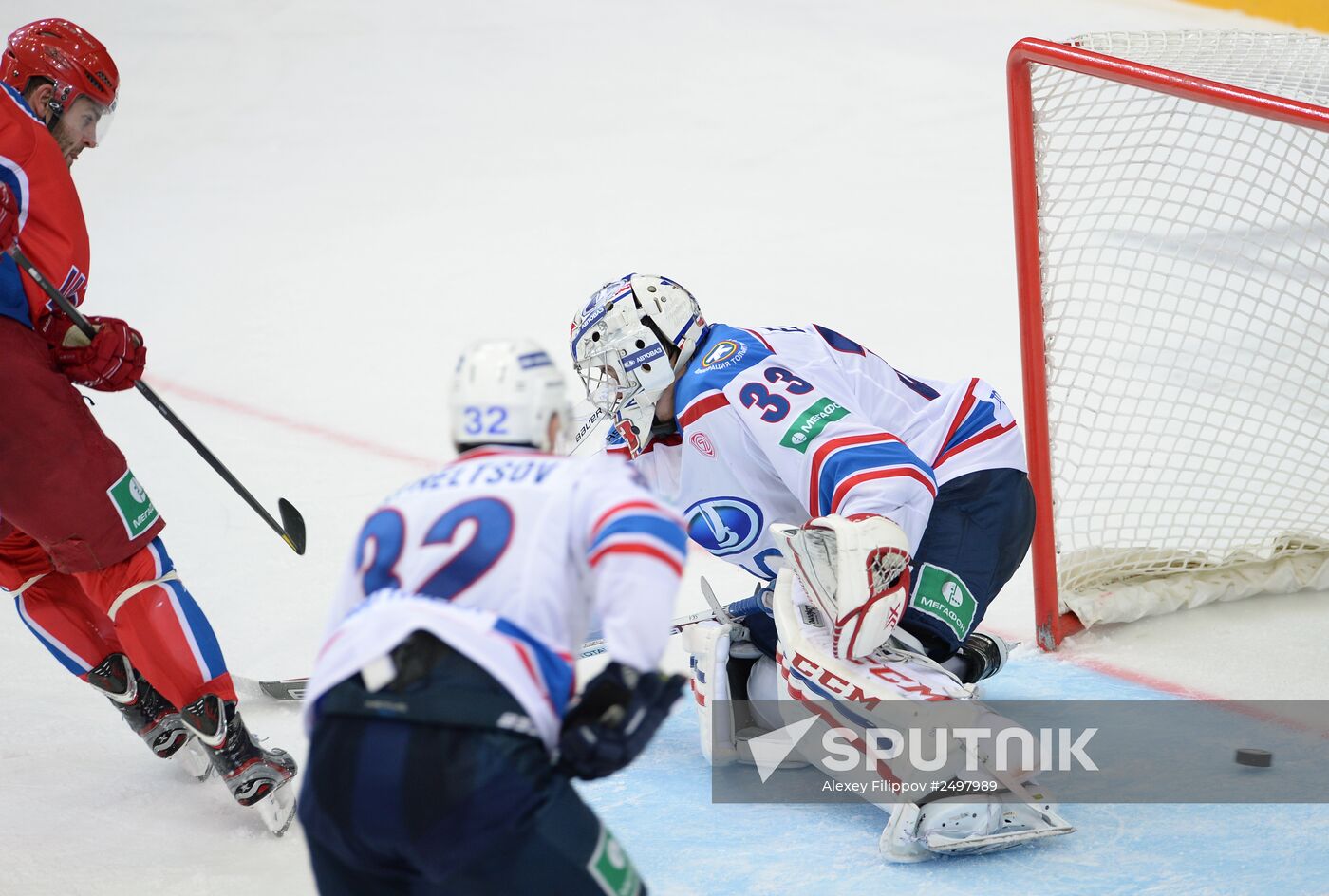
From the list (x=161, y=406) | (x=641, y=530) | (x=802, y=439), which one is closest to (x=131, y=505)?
(x=161, y=406)

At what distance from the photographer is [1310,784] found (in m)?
2.64

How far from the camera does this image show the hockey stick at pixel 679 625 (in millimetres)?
2945

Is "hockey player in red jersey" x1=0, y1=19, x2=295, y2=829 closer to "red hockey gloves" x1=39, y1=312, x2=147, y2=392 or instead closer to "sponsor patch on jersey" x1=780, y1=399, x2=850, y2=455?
"red hockey gloves" x1=39, y1=312, x2=147, y2=392

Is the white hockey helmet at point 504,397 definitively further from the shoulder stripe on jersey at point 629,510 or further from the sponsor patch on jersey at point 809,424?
the sponsor patch on jersey at point 809,424

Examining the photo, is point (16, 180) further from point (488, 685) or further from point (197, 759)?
point (488, 685)

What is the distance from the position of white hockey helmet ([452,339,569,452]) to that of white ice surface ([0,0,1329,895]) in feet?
3.60

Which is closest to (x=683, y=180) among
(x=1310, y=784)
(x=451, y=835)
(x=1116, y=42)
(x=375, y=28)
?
(x=375, y=28)

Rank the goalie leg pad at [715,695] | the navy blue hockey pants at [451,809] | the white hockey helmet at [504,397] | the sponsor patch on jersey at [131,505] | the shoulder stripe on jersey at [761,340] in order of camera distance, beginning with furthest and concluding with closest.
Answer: the goalie leg pad at [715,695], the shoulder stripe on jersey at [761,340], the sponsor patch on jersey at [131,505], the white hockey helmet at [504,397], the navy blue hockey pants at [451,809]

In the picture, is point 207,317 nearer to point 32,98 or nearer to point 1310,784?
point 32,98

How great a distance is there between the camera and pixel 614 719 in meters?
1.52

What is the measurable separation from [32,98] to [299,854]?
4.78 ft

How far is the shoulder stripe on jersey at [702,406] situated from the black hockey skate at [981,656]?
70 cm

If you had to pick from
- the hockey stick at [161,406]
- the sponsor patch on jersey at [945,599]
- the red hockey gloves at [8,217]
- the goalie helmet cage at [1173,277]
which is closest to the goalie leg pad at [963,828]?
the sponsor patch on jersey at [945,599]

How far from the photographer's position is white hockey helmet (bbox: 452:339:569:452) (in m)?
1.63
